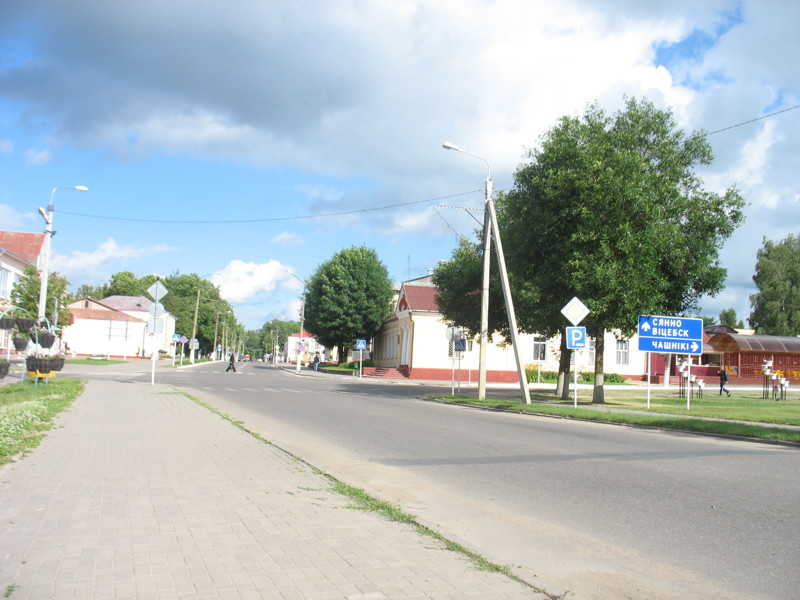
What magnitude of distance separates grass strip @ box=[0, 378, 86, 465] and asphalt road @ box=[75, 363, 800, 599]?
370 centimetres

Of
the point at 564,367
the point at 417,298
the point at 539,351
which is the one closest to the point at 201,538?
the point at 564,367

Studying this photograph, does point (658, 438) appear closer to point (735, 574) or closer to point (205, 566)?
point (735, 574)

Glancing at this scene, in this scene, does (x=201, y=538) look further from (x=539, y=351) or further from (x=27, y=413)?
(x=539, y=351)

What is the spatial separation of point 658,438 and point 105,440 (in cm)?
1065

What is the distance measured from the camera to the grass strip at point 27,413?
9.30 m

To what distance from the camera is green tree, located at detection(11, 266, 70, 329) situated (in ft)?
147

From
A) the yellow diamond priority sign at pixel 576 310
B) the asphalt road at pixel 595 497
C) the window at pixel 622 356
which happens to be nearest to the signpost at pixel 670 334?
the yellow diamond priority sign at pixel 576 310

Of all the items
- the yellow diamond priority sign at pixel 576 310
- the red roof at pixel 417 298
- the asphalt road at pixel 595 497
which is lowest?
the asphalt road at pixel 595 497

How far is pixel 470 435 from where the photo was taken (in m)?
14.0

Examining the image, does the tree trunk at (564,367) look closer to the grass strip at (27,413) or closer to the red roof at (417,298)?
the grass strip at (27,413)

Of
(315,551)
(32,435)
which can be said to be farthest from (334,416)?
(315,551)

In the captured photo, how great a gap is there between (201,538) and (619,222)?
20.1m

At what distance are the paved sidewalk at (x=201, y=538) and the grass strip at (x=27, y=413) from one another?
41 centimetres

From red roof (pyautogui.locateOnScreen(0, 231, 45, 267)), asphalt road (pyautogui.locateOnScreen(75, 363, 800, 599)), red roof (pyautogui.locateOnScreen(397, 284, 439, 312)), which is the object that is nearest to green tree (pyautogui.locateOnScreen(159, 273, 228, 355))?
red roof (pyautogui.locateOnScreen(0, 231, 45, 267))
